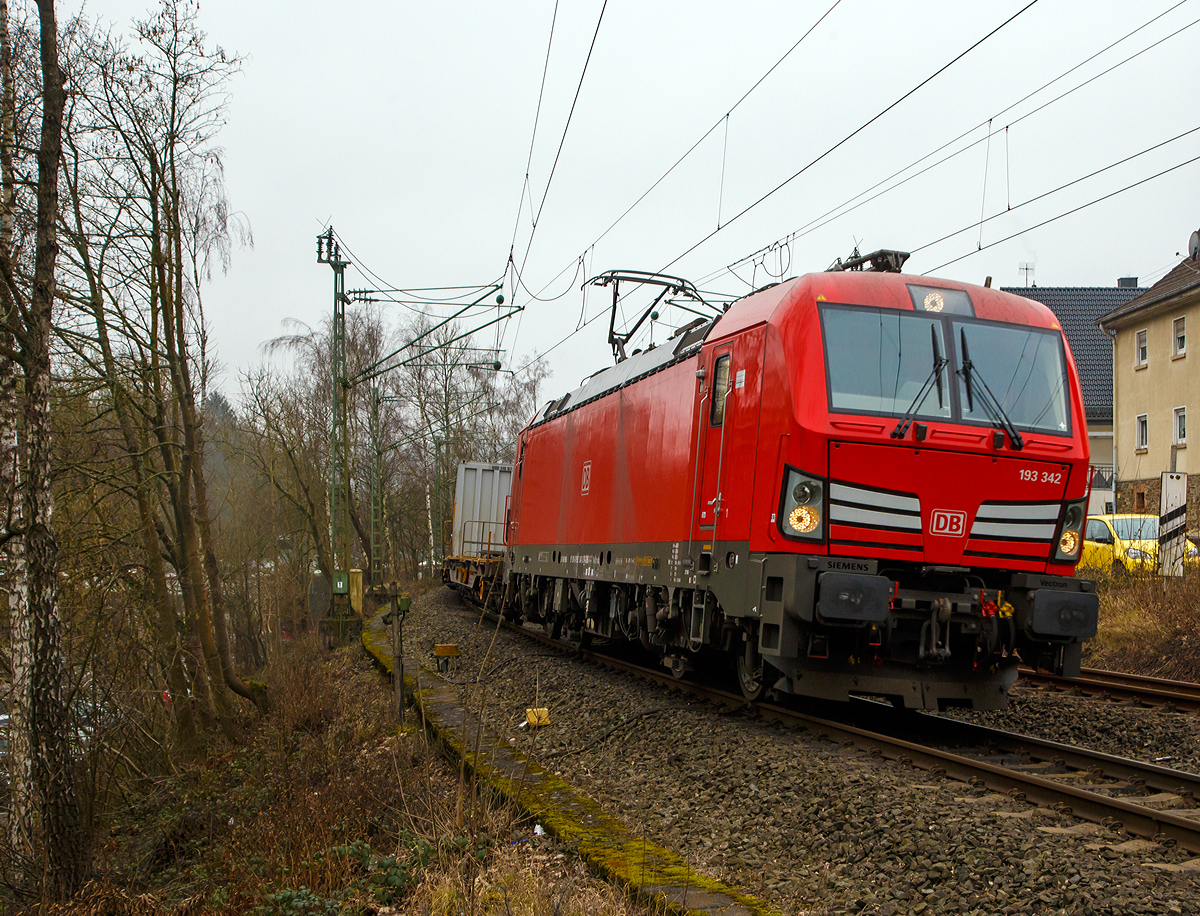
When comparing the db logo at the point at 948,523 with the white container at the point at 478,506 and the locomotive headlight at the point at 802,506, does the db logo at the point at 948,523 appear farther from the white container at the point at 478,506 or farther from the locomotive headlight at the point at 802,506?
the white container at the point at 478,506

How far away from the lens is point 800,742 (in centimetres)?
714

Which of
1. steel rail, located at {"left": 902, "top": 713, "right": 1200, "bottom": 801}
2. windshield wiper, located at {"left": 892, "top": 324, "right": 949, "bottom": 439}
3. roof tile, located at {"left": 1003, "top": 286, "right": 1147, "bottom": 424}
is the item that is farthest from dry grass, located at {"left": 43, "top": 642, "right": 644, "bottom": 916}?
roof tile, located at {"left": 1003, "top": 286, "right": 1147, "bottom": 424}

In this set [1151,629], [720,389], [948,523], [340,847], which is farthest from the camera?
[1151,629]

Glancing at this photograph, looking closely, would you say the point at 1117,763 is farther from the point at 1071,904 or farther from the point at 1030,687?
the point at 1030,687

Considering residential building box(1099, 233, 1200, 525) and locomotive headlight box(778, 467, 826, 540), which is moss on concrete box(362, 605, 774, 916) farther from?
residential building box(1099, 233, 1200, 525)

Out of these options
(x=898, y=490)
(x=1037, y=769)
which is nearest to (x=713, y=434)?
(x=898, y=490)

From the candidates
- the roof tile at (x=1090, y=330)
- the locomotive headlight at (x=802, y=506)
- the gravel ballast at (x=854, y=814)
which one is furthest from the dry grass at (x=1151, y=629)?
the roof tile at (x=1090, y=330)

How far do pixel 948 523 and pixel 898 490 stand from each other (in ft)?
1.54

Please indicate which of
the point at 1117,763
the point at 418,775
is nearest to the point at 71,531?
the point at 418,775

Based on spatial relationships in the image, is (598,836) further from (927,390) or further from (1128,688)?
(1128,688)

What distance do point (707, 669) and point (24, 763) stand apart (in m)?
6.80

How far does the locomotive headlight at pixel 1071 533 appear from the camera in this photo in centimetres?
741

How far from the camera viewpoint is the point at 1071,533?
7.45m

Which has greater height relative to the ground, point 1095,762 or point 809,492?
point 809,492
